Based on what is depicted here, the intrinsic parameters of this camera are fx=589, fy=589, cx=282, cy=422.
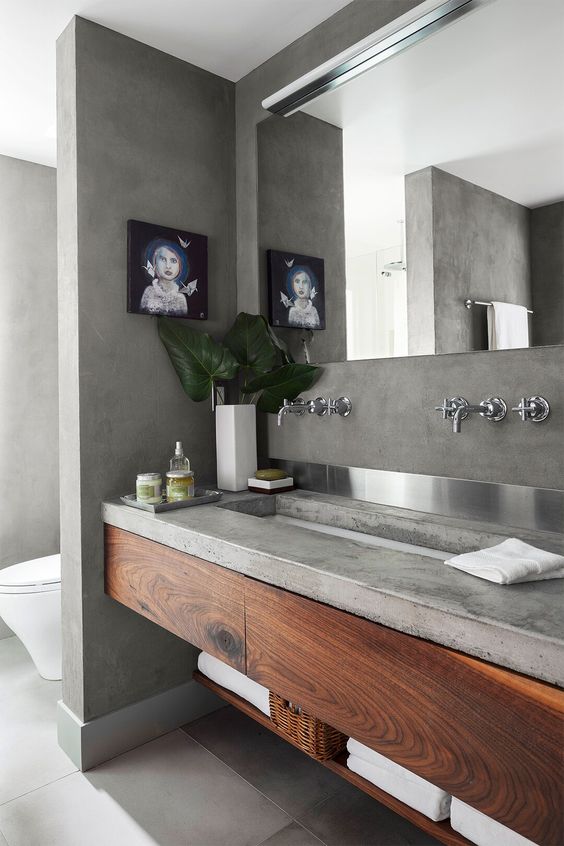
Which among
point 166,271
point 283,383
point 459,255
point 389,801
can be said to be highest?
point 166,271

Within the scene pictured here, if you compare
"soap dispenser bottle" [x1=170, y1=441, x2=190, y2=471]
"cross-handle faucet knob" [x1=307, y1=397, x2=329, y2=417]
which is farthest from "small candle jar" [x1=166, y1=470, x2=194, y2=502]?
"cross-handle faucet knob" [x1=307, y1=397, x2=329, y2=417]

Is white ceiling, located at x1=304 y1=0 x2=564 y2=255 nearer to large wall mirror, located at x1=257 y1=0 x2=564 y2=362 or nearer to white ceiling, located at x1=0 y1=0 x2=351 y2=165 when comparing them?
large wall mirror, located at x1=257 y1=0 x2=564 y2=362

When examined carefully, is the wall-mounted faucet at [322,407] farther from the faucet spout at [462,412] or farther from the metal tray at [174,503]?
the faucet spout at [462,412]

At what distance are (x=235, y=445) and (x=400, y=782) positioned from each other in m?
1.14

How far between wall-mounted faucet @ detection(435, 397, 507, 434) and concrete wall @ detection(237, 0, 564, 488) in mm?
26

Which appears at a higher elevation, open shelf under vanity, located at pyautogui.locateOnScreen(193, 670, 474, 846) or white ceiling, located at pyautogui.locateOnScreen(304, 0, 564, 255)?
white ceiling, located at pyautogui.locateOnScreen(304, 0, 564, 255)

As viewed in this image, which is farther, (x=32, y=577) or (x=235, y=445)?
(x=32, y=577)

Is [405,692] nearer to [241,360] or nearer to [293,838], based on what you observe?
[293,838]

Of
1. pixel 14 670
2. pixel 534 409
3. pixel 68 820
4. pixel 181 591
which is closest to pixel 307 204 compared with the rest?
pixel 534 409

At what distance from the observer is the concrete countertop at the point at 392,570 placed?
863 mm

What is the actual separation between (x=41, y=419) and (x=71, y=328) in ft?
4.21

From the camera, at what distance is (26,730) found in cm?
216

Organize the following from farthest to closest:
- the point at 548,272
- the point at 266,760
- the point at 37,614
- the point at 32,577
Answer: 1. the point at 32,577
2. the point at 37,614
3. the point at 266,760
4. the point at 548,272

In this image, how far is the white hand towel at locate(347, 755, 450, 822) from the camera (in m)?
1.28
